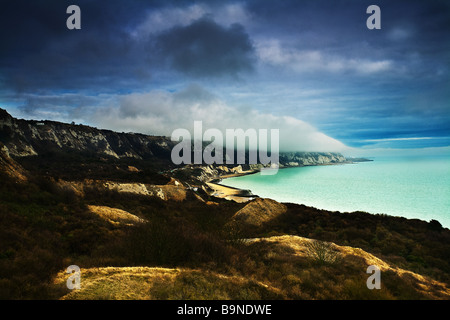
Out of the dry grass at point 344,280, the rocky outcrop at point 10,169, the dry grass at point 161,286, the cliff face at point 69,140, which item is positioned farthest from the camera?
the cliff face at point 69,140

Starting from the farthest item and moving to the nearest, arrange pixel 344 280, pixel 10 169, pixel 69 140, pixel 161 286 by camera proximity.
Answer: pixel 69 140
pixel 10 169
pixel 344 280
pixel 161 286

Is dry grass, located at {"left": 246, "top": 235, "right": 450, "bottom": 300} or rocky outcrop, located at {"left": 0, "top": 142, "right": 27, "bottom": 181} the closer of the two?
dry grass, located at {"left": 246, "top": 235, "right": 450, "bottom": 300}

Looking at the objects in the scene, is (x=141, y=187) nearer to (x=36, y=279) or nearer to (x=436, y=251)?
(x=36, y=279)

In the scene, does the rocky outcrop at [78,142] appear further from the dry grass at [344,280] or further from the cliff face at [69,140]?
the dry grass at [344,280]

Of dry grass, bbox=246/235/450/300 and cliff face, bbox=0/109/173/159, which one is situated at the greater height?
cliff face, bbox=0/109/173/159

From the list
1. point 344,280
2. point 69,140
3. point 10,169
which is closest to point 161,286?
point 344,280

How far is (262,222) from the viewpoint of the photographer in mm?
34625

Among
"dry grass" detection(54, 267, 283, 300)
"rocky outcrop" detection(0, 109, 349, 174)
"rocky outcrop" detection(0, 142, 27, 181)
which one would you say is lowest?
"dry grass" detection(54, 267, 283, 300)

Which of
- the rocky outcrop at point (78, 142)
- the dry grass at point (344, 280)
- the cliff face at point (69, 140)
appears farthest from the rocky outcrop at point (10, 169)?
the rocky outcrop at point (78, 142)

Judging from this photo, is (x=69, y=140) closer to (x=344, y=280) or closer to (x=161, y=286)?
(x=161, y=286)

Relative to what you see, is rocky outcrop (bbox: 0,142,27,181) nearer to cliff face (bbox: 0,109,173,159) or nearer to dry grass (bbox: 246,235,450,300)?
dry grass (bbox: 246,235,450,300)

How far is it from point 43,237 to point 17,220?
4.09 m

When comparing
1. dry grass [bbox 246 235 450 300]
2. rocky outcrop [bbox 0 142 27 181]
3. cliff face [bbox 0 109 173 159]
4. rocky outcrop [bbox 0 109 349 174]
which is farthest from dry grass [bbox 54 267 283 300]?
rocky outcrop [bbox 0 109 349 174]
